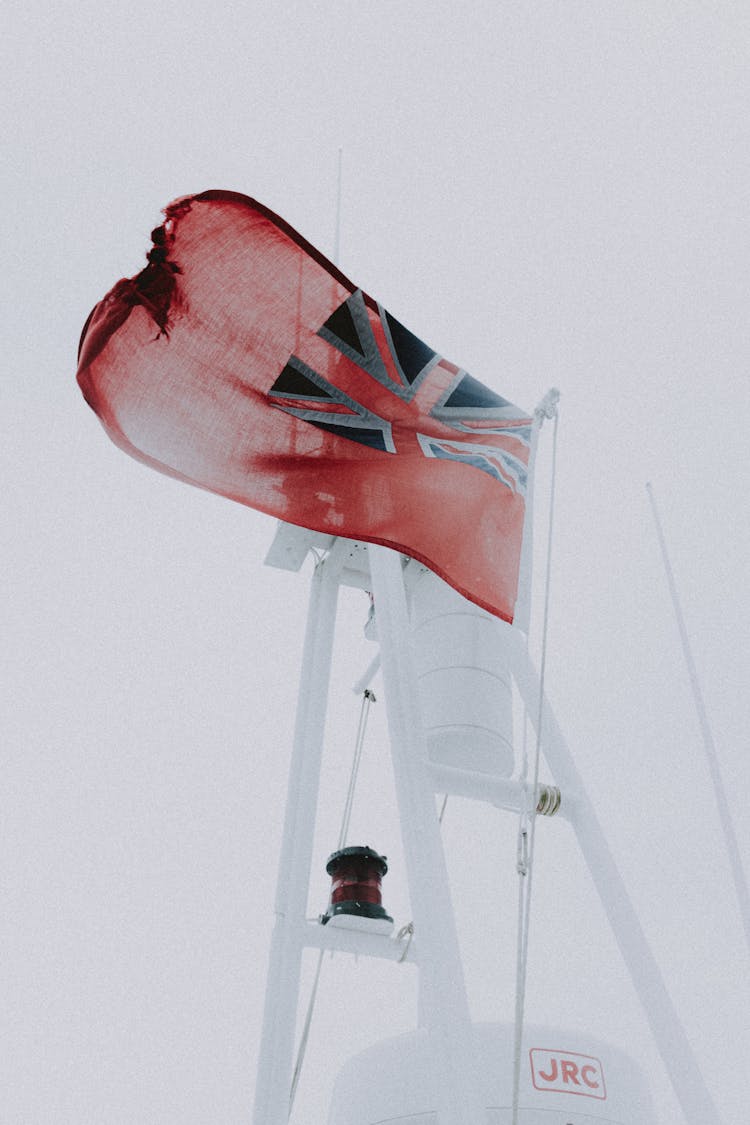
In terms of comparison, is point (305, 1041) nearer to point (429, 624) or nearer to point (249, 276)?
point (429, 624)

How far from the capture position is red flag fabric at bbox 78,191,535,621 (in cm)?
567

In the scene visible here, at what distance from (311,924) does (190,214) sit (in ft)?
13.7

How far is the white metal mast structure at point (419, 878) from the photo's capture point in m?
4.52

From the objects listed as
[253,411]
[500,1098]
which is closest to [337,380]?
[253,411]

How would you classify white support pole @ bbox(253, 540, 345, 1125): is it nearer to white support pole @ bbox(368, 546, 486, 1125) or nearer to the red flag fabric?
white support pole @ bbox(368, 546, 486, 1125)

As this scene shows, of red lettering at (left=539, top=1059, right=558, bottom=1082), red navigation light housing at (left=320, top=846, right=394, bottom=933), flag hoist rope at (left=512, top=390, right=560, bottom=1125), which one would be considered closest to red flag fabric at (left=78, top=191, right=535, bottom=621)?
flag hoist rope at (left=512, top=390, right=560, bottom=1125)

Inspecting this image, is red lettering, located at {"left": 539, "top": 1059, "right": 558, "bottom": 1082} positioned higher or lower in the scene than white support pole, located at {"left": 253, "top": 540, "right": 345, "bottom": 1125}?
lower

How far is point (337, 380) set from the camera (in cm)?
612

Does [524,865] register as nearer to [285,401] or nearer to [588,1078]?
[588,1078]

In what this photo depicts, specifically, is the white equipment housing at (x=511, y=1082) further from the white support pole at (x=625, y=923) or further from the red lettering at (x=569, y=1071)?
the white support pole at (x=625, y=923)

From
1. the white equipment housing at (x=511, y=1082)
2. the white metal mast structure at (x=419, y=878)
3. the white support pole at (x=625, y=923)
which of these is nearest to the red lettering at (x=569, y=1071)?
the white equipment housing at (x=511, y=1082)

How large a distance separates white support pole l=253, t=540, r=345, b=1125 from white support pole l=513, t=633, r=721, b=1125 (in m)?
1.36

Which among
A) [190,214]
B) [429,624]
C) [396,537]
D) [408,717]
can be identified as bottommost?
[408,717]

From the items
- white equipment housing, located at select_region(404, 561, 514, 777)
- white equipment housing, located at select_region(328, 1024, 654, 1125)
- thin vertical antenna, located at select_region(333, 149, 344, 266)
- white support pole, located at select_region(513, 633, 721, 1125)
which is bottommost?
white equipment housing, located at select_region(328, 1024, 654, 1125)
